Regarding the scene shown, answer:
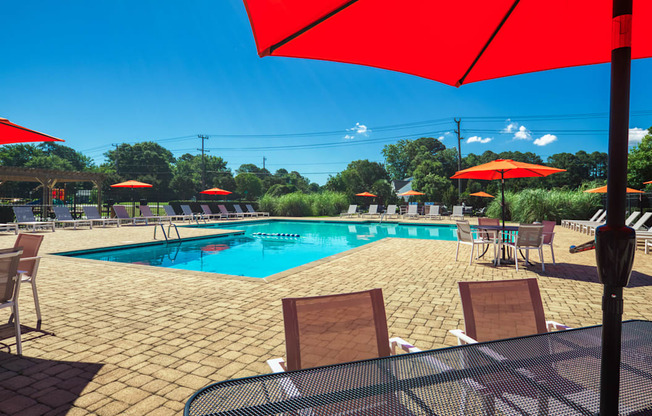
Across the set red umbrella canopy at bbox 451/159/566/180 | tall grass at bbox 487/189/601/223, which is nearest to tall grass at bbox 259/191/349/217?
tall grass at bbox 487/189/601/223

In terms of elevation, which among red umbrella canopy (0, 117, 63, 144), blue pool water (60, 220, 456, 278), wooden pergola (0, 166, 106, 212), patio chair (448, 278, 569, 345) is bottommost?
blue pool water (60, 220, 456, 278)

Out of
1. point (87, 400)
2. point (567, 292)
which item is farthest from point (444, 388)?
point (567, 292)

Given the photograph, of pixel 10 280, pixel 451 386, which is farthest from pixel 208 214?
pixel 451 386

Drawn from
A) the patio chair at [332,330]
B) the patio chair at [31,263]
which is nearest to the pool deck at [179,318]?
the patio chair at [31,263]

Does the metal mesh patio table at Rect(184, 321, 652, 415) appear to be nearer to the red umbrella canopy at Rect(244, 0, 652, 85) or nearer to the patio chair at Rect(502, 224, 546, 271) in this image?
the red umbrella canopy at Rect(244, 0, 652, 85)

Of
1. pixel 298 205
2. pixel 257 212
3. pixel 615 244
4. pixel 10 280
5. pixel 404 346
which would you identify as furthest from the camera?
pixel 298 205

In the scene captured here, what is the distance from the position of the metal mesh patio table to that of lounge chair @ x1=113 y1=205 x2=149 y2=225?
1803 centimetres

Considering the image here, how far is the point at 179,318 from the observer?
3.63m

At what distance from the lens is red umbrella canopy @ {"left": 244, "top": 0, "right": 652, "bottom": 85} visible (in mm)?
1689

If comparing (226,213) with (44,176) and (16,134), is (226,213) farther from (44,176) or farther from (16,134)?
(16,134)

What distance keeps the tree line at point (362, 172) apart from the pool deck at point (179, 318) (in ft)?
60.8

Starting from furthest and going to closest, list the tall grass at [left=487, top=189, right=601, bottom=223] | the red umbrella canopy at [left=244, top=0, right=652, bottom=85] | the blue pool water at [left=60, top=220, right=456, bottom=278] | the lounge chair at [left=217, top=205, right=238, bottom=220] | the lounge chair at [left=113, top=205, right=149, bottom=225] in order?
the lounge chair at [left=217, top=205, right=238, bottom=220] < the tall grass at [left=487, top=189, right=601, bottom=223] < the lounge chair at [left=113, top=205, right=149, bottom=225] < the blue pool water at [left=60, top=220, right=456, bottom=278] < the red umbrella canopy at [left=244, top=0, right=652, bottom=85]

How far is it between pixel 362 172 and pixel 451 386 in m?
46.0

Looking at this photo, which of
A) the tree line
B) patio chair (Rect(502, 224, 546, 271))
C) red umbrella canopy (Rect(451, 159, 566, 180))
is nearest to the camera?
patio chair (Rect(502, 224, 546, 271))
